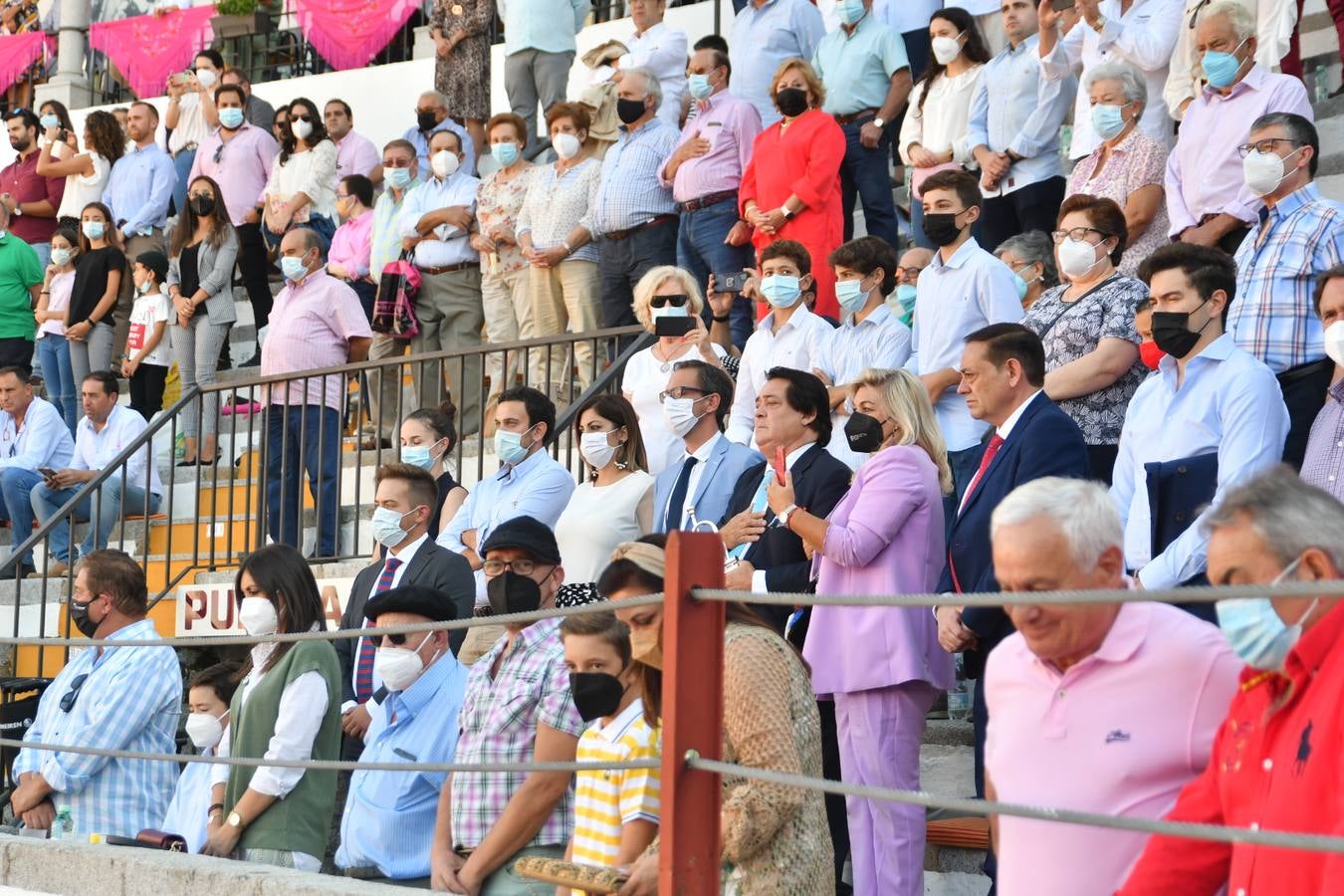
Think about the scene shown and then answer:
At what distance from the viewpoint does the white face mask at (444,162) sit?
1136cm

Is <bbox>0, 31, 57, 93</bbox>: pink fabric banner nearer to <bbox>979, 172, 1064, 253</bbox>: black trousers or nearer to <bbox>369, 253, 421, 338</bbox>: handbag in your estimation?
<bbox>369, 253, 421, 338</bbox>: handbag

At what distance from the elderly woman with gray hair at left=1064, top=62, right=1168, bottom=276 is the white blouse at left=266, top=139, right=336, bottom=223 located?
6324mm

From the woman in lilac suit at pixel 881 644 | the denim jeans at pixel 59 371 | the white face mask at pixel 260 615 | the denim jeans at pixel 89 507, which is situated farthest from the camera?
the denim jeans at pixel 59 371

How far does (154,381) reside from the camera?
483 inches

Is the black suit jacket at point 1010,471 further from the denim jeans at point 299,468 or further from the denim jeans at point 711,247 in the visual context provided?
the denim jeans at point 299,468

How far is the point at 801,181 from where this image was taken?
8.90 metres

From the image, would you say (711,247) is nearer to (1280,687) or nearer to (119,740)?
(119,740)

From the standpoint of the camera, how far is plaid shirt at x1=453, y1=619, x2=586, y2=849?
5.07 m

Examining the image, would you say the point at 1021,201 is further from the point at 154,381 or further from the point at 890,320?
the point at 154,381

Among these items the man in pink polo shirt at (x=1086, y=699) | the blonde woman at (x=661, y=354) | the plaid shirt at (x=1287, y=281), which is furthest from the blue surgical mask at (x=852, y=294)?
the man in pink polo shirt at (x=1086, y=699)

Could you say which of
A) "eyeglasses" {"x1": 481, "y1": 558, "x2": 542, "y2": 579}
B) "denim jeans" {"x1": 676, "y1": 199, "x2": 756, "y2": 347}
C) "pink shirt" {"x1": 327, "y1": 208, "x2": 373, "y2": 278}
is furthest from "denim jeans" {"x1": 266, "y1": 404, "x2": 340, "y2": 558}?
"eyeglasses" {"x1": 481, "y1": 558, "x2": 542, "y2": 579}

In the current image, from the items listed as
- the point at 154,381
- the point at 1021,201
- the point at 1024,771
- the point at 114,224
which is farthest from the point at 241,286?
the point at 1024,771

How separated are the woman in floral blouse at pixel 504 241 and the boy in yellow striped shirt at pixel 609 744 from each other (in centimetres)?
593

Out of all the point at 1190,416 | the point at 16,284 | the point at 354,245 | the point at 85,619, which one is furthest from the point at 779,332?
the point at 16,284
